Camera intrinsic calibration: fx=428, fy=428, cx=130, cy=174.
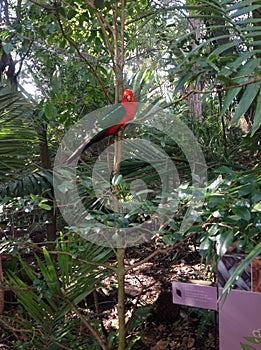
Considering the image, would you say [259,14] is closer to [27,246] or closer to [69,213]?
[69,213]

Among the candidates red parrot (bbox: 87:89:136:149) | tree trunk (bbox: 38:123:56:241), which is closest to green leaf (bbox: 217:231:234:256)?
red parrot (bbox: 87:89:136:149)

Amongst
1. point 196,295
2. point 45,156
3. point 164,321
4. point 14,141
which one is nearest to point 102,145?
point 45,156

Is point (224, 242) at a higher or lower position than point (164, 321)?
higher

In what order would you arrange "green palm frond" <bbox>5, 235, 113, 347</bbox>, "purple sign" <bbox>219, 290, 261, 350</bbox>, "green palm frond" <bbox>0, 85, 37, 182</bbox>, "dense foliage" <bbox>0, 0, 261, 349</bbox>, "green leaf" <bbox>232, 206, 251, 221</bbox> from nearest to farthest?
1. "green leaf" <bbox>232, 206, 251, 221</bbox>
2. "dense foliage" <bbox>0, 0, 261, 349</bbox>
3. "purple sign" <bbox>219, 290, 261, 350</bbox>
4. "green palm frond" <bbox>5, 235, 113, 347</bbox>
5. "green palm frond" <bbox>0, 85, 37, 182</bbox>

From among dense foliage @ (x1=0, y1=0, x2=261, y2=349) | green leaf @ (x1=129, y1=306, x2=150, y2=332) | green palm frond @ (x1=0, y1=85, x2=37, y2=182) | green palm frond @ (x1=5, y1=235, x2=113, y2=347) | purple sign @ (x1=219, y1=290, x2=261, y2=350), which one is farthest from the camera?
green palm frond @ (x1=0, y1=85, x2=37, y2=182)

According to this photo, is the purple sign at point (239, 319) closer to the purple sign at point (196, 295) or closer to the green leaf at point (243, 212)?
the purple sign at point (196, 295)

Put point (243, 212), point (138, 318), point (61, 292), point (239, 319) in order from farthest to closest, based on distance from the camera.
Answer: point (138, 318), point (61, 292), point (239, 319), point (243, 212)

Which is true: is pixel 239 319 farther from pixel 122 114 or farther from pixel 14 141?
pixel 14 141

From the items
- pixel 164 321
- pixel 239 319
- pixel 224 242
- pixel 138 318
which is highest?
pixel 224 242

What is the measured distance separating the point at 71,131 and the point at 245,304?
0.73 metres

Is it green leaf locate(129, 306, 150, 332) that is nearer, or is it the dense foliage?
the dense foliage

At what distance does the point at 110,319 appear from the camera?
1.68 m

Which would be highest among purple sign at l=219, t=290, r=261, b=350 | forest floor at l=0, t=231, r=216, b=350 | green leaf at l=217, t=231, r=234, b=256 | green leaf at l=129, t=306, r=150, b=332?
green leaf at l=217, t=231, r=234, b=256

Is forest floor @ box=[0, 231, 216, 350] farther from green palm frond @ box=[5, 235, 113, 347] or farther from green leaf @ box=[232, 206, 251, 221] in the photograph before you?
green leaf @ box=[232, 206, 251, 221]
